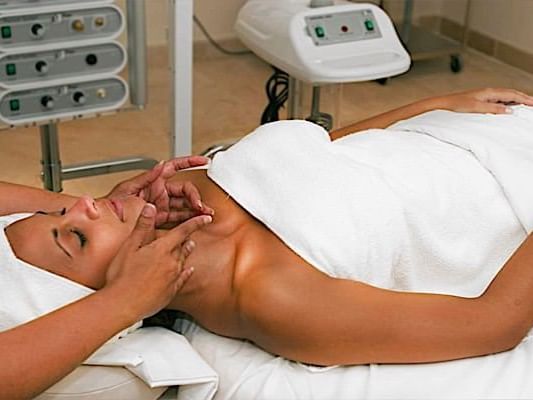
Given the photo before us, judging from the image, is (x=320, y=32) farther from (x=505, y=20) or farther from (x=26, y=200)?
(x=505, y=20)

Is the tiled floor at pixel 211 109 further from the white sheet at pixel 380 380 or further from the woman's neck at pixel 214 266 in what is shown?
the white sheet at pixel 380 380

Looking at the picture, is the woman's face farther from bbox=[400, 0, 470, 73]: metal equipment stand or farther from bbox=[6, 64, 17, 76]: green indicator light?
bbox=[400, 0, 470, 73]: metal equipment stand

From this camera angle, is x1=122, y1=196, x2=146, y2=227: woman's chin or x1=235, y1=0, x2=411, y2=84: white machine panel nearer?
x1=122, y1=196, x2=146, y2=227: woman's chin

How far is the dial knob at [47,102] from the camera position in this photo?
2307 millimetres

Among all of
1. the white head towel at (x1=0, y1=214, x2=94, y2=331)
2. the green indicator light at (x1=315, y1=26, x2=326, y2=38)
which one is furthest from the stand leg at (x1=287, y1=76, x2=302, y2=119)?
the white head towel at (x1=0, y1=214, x2=94, y2=331)

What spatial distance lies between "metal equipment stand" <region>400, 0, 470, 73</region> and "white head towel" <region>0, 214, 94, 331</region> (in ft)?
9.19

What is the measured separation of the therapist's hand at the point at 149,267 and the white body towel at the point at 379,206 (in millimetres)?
156

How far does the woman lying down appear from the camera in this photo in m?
1.31

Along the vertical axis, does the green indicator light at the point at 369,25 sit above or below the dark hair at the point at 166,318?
above

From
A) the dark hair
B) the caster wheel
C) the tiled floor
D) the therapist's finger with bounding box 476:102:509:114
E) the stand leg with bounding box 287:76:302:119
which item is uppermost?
the therapist's finger with bounding box 476:102:509:114

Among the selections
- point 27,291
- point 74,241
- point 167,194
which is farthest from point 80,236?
point 167,194

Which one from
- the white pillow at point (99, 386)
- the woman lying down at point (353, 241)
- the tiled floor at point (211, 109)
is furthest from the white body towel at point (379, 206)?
the tiled floor at point (211, 109)

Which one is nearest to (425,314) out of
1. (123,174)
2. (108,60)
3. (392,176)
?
(392,176)

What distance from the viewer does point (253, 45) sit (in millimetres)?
2678
